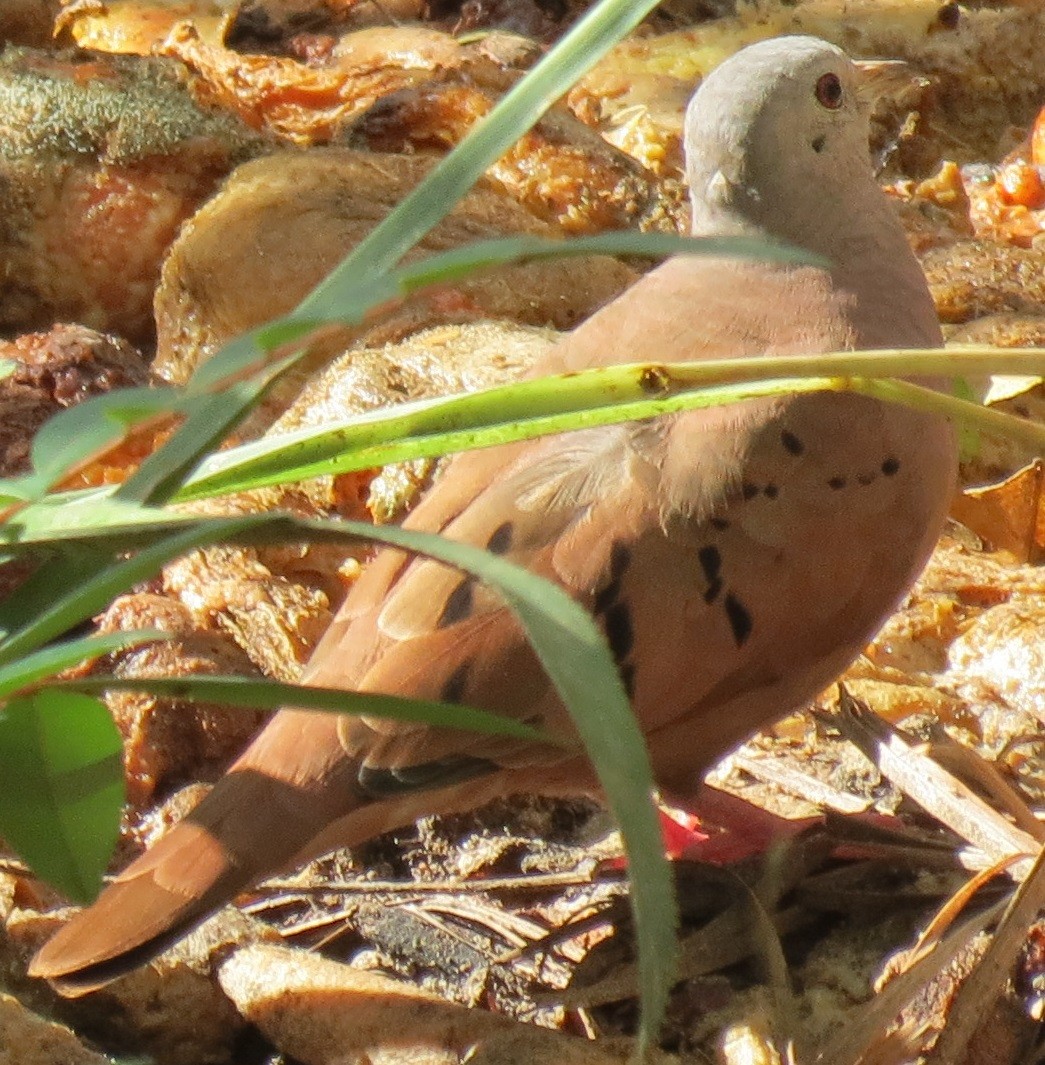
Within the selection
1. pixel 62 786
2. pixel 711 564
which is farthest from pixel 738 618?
pixel 62 786

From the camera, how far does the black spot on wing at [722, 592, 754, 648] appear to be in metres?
3.07

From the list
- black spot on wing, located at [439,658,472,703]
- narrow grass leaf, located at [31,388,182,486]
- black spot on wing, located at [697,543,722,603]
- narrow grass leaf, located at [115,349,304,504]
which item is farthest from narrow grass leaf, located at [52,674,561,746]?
black spot on wing, located at [697,543,722,603]

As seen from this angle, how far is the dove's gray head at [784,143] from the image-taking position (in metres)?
3.61

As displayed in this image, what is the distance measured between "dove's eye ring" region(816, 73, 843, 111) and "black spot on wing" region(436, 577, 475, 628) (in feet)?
4.42

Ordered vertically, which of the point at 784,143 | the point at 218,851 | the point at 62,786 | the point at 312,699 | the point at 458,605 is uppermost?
the point at 784,143

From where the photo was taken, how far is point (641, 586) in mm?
3000

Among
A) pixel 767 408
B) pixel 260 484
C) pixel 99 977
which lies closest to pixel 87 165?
pixel 767 408

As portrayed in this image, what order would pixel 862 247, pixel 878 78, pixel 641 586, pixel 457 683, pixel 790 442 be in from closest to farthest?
pixel 457 683 → pixel 641 586 → pixel 790 442 → pixel 862 247 → pixel 878 78

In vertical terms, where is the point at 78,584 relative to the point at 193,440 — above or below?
below

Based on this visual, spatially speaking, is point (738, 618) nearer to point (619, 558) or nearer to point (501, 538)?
point (619, 558)

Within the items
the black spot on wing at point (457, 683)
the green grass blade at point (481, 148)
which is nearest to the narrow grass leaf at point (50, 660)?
the green grass blade at point (481, 148)

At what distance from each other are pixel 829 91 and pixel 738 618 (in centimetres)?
119

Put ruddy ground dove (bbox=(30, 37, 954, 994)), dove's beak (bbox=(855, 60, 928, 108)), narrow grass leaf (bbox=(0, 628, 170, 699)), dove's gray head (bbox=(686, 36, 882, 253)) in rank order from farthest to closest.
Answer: dove's beak (bbox=(855, 60, 928, 108)) → dove's gray head (bbox=(686, 36, 882, 253)) → ruddy ground dove (bbox=(30, 37, 954, 994)) → narrow grass leaf (bbox=(0, 628, 170, 699))

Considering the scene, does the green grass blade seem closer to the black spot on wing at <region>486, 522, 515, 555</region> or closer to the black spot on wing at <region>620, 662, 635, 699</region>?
the black spot on wing at <region>486, 522, 515, 555</region>
